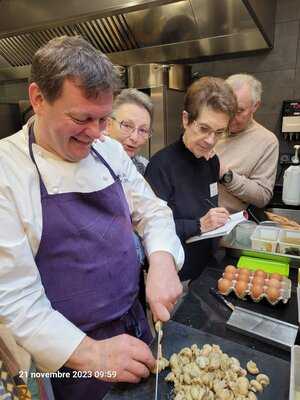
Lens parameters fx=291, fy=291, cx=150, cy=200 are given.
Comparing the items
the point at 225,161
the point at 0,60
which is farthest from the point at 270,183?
the point at 0,60

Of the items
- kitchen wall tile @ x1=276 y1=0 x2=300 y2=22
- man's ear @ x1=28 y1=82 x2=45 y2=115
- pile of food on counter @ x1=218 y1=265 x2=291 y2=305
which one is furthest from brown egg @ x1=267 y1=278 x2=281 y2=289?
kitchen wall tile @ x1=276 y1=0 x2=300 y2=22

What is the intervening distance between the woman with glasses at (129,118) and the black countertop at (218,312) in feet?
2.38

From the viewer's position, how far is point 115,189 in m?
0.83

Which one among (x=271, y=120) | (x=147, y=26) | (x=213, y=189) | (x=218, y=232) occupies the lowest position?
(x=218, y=232)

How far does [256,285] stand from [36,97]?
797mm

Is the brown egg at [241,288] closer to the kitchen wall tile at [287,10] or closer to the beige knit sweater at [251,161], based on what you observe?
the beige knit sweater at [251,161]

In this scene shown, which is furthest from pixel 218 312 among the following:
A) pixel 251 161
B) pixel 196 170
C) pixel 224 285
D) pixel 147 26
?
pixel 147 26

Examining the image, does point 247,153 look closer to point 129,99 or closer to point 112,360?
point 129,99

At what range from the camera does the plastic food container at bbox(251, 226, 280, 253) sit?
1151 millimetres

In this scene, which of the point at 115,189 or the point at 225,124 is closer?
the point at 115,189

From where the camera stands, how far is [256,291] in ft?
2.89

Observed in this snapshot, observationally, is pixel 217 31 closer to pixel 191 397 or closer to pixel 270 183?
pixel 270 183

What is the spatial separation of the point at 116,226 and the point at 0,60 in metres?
3.09

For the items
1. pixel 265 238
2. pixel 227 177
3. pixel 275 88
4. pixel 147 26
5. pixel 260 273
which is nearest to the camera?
pixel 260 273
